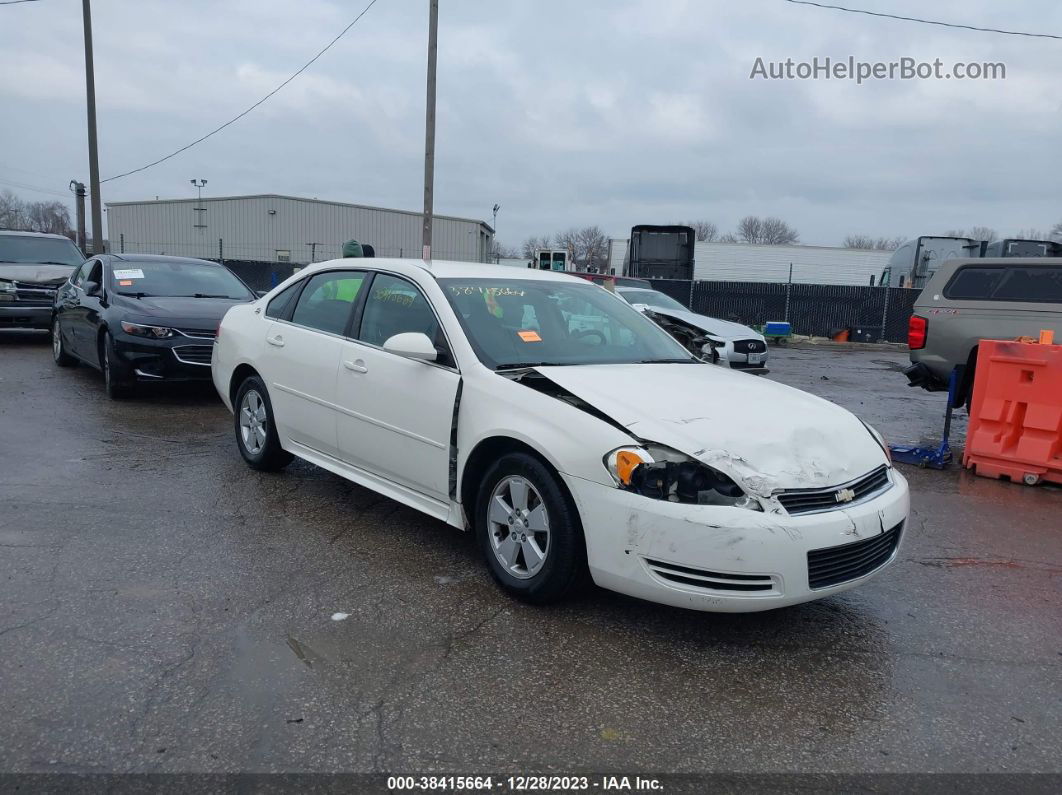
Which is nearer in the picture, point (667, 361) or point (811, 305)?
point (667, 361)

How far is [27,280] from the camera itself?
12875mm

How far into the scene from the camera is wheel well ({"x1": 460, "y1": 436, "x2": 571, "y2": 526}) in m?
3.86

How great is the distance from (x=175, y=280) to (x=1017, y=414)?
8582mm

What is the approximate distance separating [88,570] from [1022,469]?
6680 mm

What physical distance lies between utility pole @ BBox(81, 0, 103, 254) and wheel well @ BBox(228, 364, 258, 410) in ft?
53.8

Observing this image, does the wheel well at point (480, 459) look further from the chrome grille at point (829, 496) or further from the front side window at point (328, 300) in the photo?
the front side window at point (328, 300)

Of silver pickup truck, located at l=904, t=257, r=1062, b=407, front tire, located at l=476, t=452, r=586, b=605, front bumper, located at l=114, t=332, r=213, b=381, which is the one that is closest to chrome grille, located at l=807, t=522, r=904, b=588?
front tire, located at l=476, t=452, r=586, b=605

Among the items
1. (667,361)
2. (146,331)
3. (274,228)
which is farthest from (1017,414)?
(274,228)

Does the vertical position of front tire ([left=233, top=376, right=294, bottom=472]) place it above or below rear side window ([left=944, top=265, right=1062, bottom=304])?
below

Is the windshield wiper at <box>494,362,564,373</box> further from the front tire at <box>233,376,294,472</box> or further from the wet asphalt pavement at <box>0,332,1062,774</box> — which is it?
the front tire at <box>233,376,294,472</box>

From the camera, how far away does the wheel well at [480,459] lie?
3857 mm

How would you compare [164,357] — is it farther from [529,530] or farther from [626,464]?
[626,464]

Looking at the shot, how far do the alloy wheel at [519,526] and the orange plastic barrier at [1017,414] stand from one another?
16.2ft

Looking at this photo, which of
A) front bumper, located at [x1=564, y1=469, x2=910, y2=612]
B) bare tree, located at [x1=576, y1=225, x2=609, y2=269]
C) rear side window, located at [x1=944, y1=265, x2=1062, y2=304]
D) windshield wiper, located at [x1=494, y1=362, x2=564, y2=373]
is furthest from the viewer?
bare tree, located at [x1=576, y1=225, x2=609, y2=269]
